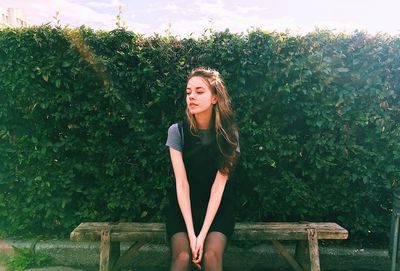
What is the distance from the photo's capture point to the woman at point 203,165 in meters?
3.24

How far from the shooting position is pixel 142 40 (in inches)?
160

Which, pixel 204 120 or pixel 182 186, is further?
pixel 204 120

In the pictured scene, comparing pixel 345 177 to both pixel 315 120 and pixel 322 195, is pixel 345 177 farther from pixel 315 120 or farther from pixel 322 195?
pixel 315 120

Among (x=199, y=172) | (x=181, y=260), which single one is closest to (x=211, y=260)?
(x=181, y=260)

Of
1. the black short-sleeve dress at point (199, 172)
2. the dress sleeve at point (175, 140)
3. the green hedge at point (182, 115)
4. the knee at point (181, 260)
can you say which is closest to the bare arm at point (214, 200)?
Answer: the black short-sleeve dress at point (199, 172)

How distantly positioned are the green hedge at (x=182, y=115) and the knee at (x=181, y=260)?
1291mm

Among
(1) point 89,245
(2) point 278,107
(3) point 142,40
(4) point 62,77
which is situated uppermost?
(3) point 142,40

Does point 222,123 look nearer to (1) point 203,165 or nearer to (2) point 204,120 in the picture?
(2) point 204,120

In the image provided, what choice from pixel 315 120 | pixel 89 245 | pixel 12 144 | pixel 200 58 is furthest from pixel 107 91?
pixel 315 120

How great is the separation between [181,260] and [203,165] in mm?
889

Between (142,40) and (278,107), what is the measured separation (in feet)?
5.37

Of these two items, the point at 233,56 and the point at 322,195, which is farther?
the point at 322,195

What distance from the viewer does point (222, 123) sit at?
3.48 m

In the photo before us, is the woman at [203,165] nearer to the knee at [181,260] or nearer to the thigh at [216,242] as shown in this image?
the thigh at [216,242]
